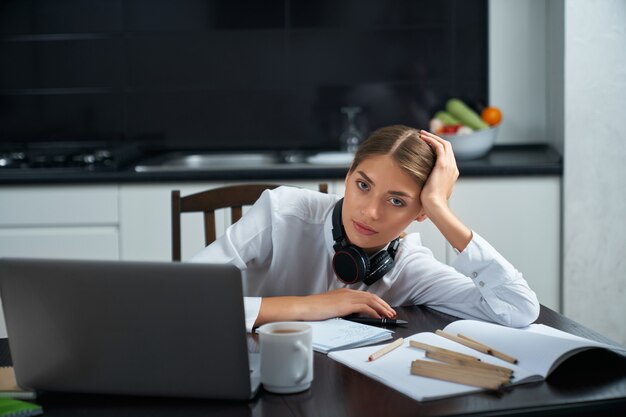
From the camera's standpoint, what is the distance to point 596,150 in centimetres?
334

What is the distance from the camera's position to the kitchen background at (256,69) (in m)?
3.78

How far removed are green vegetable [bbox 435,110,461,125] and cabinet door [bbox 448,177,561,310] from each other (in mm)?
459

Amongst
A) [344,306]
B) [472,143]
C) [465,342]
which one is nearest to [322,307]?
[344,306]

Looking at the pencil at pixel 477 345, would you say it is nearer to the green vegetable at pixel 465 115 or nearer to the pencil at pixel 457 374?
the pencil at pixel 457 374

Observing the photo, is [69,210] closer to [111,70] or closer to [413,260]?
[111,70]

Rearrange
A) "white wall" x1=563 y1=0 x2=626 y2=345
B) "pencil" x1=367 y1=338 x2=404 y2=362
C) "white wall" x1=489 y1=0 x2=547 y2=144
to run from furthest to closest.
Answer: "white wall" x1=489 y1=0 x2=547 y2=144 → "white wall" x1=563 y1=0 x2=626 y2=345 → "pencil" x1=367 y1=338 x2=404 y2=362

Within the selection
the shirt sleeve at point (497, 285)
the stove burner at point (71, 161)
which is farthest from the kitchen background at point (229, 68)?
the shirt sleeve at point (497, 285)

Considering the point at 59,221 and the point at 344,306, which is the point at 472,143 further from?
the point at 344,306

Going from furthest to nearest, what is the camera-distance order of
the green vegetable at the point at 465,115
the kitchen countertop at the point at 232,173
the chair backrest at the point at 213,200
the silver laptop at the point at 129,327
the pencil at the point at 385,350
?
the green vegetable at the point at 465,115 → the kitchen countertop at the point at 232,173 → the chair backrest at the point at 213,200 → the pencil at the point at 385,350 → the silver laptop at the point at 129,327

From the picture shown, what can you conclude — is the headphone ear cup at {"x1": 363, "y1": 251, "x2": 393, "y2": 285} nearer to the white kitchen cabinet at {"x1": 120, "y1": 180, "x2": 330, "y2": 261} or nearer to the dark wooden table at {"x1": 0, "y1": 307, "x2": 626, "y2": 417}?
the dark wooden table at {"x1": 0, "y1": 307, "x2": 626, "y2": 417}

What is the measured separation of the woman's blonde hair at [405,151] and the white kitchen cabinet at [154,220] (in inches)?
58.1

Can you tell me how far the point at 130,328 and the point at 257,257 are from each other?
30.2 inches

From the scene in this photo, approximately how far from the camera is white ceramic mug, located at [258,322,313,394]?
1.22 metres

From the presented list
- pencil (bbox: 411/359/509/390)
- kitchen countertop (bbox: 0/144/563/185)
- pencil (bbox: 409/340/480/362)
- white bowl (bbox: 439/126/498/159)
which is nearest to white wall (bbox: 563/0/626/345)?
kitchen countertop (bbox: 0/144/563/185)
